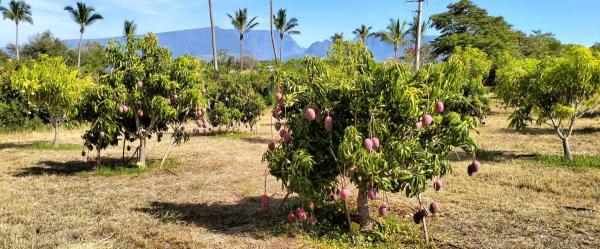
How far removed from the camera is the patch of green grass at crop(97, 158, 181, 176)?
11891 millimetres

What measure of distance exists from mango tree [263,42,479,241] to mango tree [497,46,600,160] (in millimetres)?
7389

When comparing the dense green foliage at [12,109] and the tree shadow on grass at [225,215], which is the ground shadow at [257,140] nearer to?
the tree shadow on grass at [225,215]

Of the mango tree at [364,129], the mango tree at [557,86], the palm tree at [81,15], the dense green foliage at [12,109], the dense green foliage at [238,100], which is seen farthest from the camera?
the palm tree at [81,15]

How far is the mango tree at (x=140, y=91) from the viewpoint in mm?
10969

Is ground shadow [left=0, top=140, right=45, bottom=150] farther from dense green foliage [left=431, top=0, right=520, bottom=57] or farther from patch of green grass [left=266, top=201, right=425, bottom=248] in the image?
dense green foliage [left=431, top=0, right=520, bottom=57]

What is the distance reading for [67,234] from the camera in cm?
674

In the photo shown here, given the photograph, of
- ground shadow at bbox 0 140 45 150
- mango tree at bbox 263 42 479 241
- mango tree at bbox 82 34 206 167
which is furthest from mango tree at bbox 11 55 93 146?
mango tree at bbox 263 42 479 241

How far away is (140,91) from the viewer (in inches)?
450

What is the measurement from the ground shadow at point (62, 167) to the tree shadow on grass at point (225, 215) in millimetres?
4899

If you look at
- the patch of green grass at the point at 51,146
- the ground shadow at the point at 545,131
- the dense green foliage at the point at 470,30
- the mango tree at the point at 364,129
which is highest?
the dense green foliage at the point at 470,30

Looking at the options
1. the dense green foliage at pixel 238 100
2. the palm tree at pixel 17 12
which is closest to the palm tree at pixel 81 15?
the palm tree at pixel 17 12

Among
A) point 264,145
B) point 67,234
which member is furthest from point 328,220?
point 264,145

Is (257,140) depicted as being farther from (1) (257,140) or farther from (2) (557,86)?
(2) (557,86)

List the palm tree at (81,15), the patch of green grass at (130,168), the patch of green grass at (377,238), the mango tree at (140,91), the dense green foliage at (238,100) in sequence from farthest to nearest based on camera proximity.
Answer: the palm tree at (81,15), the dense green foliage at (238,100), the patch of green grass at (130,168), the mango tree at (140,91), the patch of green grass at (377,238)
